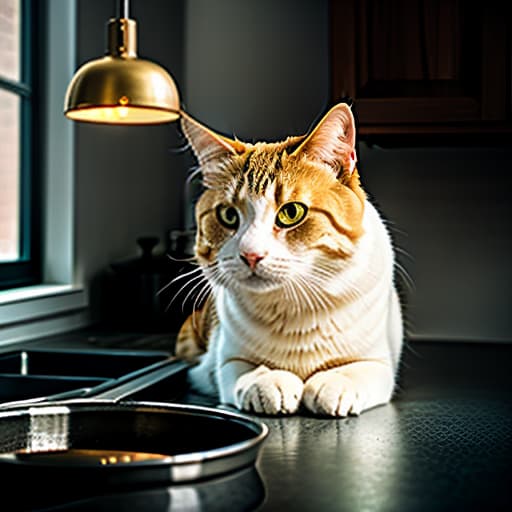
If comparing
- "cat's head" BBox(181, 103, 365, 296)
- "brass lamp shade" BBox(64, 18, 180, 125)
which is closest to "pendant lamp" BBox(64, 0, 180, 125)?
"brass lamp shade" BBox(64, 18, 180, 125)

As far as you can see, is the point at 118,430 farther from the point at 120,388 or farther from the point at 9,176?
the point at 9,176

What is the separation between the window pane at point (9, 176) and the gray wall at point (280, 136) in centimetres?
16

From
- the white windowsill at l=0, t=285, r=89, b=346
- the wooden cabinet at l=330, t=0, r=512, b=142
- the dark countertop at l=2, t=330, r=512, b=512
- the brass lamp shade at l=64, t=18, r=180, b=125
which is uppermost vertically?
the wooden cabinet at l=330, t=0, r=512, b=142

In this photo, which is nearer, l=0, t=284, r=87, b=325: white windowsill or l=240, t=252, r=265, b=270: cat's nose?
l=240, t=252, r=265, b=270: cat's nose

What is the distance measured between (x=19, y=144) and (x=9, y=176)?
0.10m

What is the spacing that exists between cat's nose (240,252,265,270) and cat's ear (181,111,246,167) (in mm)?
230

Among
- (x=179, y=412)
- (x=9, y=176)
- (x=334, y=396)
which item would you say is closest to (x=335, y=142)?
(x=334, y=396)

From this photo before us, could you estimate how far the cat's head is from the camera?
1274mm

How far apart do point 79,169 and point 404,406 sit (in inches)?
47.5

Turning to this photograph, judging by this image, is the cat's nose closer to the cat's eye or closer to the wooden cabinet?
the cat's eye

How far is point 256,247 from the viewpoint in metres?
1.25

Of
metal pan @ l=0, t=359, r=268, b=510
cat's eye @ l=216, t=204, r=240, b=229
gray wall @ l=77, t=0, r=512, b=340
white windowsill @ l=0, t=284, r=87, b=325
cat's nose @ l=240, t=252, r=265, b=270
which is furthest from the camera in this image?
gray wall @ l=77, t=0, r=512, b=340

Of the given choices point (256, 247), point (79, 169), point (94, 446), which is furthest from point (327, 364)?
point (79, 169)

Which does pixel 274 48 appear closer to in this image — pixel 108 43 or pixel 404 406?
pixel 108 43
